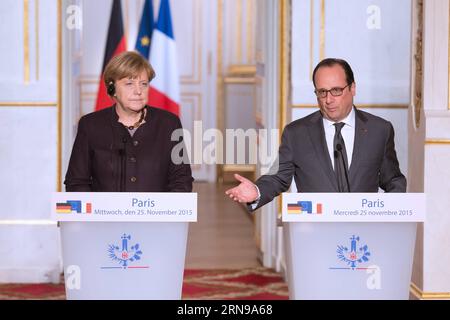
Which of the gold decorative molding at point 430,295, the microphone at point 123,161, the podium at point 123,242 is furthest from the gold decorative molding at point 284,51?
the podium at point 123,242

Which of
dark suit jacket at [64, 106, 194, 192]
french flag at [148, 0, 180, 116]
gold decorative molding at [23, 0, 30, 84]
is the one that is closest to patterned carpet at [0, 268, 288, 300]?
french flag at [148, 0, 180, 116]

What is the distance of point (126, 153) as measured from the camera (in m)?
3.90

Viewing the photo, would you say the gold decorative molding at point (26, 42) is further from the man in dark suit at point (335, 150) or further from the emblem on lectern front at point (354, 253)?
the emblem on lectern front at point (354, 253)

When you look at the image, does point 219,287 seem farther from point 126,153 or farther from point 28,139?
point 126,153

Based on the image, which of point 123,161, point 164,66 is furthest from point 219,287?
point 123,161

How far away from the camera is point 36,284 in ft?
20.6

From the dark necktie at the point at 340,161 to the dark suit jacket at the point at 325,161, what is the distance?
17 mm

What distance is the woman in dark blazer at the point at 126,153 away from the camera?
3898 millimetres

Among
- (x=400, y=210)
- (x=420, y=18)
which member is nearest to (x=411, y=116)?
(x=420, y=18)

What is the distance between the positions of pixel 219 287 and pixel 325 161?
8.65 ft

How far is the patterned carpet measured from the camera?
604 centimetres

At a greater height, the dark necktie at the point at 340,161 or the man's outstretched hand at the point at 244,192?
the dark necktie at the point at 340,161
